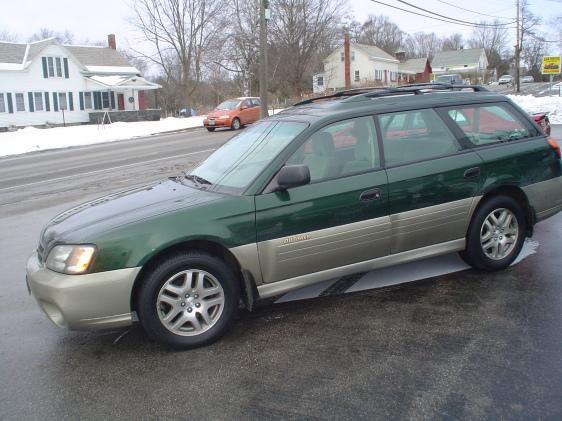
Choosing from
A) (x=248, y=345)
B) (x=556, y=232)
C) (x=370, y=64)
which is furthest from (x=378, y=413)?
(x=370, y=64)

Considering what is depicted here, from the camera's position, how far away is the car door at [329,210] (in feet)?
13.0

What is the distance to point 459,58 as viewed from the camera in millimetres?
105562

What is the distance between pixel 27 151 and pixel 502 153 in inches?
846

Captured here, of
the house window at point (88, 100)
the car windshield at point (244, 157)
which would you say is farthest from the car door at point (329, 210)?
the house window at point (88, 100)

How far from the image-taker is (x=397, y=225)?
4.39m

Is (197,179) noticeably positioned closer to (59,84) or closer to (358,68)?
(59,84)

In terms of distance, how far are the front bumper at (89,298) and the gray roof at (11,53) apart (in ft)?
135

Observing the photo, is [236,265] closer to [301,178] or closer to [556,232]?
[301,178]

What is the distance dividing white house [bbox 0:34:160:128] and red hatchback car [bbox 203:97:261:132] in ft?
60.9

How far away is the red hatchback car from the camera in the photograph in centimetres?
2630

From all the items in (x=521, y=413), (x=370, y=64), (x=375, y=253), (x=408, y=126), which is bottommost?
(x=521, y=413)

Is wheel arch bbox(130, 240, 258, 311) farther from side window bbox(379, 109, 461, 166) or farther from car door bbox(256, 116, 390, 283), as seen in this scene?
A: side window bbox(379, 109, 461, 166)

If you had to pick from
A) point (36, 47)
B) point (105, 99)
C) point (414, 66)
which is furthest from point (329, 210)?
point (414, 66)

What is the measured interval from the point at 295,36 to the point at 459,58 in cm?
6449
